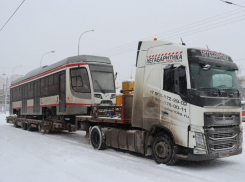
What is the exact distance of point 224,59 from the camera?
25.4ft

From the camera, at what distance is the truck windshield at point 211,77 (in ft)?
23.0

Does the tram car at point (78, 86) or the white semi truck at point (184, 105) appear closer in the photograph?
the white semi truck at point (184, 105)

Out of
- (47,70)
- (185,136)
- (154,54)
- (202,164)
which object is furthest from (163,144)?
(47,70)

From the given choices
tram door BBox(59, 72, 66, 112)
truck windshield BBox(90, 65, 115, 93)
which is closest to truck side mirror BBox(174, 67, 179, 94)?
truck windshield BBox(90, 65, 115, 93)

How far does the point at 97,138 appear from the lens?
34.9 ft

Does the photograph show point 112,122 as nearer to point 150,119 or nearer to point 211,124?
point 150,119

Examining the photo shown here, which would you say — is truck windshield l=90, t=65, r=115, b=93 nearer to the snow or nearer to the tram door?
the tram door

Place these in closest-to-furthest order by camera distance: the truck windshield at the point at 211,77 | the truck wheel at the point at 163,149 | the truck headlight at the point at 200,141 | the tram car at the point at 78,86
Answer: the truck headlight at the point at 200,141 → the truck windshield at the point at 211,77 → the truck wheel at the point at 163,149 → the tram car at the point at 78,86

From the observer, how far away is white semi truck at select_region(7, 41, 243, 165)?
6.86 metres

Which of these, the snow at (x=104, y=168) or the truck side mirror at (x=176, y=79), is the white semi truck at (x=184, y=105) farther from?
the snow at (x=104, y=168)

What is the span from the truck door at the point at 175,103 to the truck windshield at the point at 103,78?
18.3 feet

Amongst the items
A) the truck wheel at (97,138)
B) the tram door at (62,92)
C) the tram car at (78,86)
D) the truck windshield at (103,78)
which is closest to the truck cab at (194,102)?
the truck wheel at (97,138)

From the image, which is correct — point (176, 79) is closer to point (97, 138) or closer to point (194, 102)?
point (194, 102)

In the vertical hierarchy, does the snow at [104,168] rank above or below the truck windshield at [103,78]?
below
